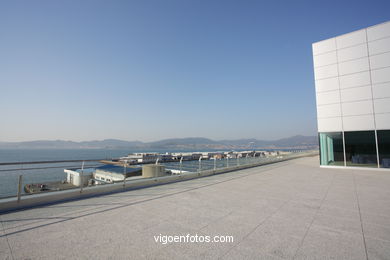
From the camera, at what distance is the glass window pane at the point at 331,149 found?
48.1 feet

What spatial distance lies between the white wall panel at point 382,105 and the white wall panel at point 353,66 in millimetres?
2276

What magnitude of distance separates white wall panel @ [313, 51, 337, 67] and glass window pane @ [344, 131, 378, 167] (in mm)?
5386

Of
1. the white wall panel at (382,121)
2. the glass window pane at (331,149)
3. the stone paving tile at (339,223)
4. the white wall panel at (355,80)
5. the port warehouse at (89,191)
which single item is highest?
the white wall panel at (355,80)

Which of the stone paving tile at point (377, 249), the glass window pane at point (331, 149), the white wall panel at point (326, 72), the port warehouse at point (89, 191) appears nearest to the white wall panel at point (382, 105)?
the glass window pane at point (331, 149)

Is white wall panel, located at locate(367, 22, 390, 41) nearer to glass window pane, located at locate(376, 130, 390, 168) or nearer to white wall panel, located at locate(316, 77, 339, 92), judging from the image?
white wall panel, located at locate(316, 77, 339, 92)

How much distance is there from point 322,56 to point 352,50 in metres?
1.79

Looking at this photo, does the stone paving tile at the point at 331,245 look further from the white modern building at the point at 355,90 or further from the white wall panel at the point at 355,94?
the white wall panel at the point at 355,94

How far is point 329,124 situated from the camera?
14.1 metres

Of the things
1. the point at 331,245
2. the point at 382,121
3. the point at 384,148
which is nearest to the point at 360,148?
the point at 384,148

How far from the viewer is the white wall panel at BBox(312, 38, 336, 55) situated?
1433 cm

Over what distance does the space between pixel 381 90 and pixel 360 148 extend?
293 inches

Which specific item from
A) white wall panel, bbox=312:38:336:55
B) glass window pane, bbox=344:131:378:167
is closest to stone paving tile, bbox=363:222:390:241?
glass window pane, bbox=344:131:378:167

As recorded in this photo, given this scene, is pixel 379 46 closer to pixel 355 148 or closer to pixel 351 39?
pixel 351 39

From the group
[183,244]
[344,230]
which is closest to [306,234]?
[344,230]
